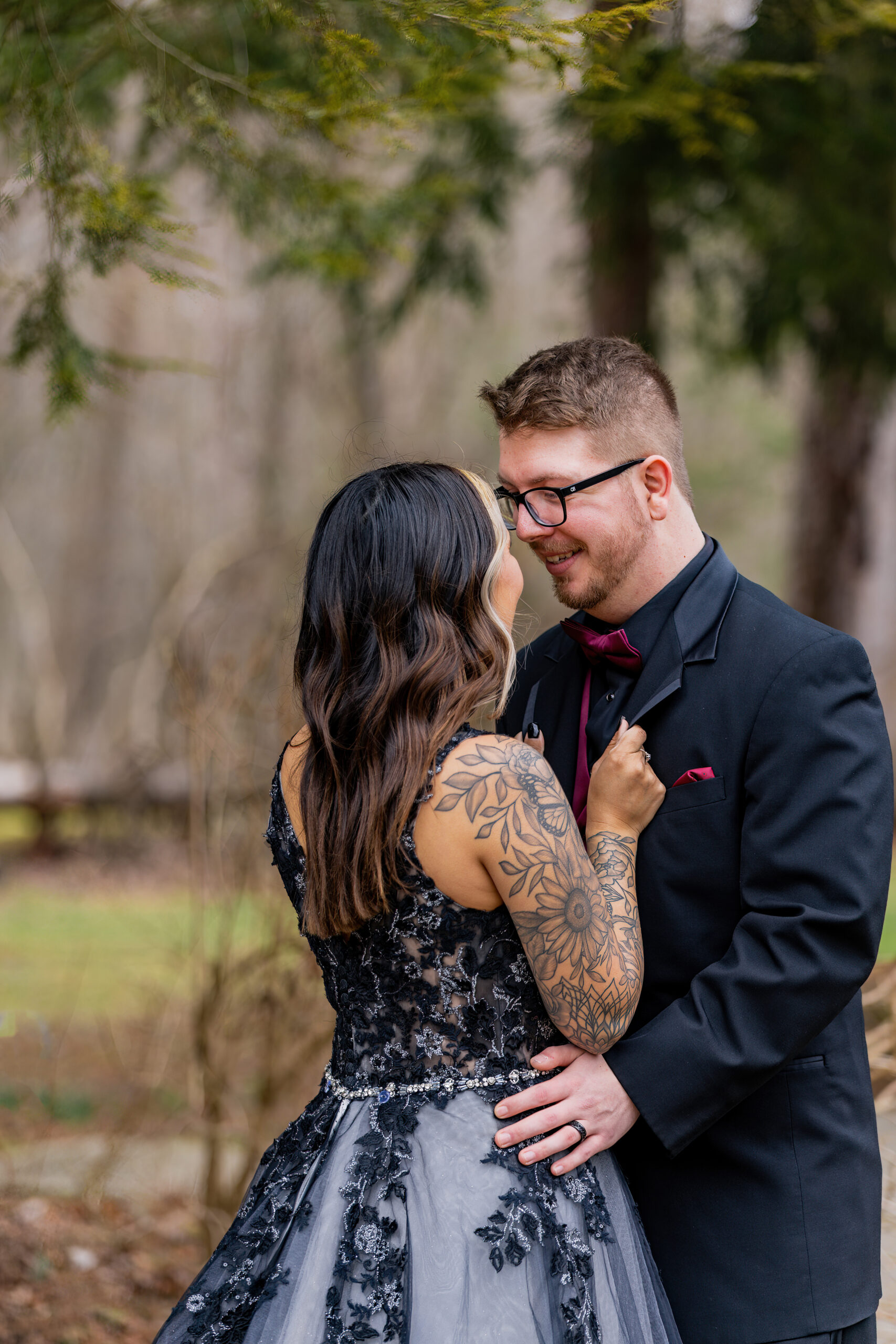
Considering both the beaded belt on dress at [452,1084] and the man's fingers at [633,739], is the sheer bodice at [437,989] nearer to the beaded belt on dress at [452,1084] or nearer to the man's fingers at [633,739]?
the beaded belt on dress at [452,1084]

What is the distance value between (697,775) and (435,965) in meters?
0.59

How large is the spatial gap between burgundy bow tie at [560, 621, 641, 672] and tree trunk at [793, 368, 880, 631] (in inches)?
282

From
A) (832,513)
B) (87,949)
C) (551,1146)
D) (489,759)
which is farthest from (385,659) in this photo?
(832,513)

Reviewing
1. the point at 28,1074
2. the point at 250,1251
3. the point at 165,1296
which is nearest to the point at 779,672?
the point at 250,1251

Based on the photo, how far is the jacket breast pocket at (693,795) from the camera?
82.0 inches

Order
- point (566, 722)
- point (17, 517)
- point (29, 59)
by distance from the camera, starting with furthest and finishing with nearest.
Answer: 1. point (17, 517)
2. point (29, 59)
3. point (566, 722)

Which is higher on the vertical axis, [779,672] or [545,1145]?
[779,672]

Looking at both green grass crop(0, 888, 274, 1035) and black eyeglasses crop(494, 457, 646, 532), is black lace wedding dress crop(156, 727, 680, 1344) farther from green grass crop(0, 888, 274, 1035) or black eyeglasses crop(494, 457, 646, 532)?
green grass crop(0, 888, 274, 1035)

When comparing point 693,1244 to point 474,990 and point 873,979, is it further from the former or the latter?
point 873,979

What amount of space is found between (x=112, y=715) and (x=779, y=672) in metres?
14.0

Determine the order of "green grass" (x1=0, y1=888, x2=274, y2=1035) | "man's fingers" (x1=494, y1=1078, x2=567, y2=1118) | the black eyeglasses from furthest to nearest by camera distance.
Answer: "green grass" (x1=0, y1=888, x2=274, y2=1035) < the black eyeglasses < "man's fingers" (x1=494, y1=1078, x2=567, y2=1118)

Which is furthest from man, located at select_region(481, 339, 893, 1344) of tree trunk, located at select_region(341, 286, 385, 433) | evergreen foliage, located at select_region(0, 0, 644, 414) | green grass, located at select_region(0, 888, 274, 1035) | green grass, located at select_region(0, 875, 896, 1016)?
tree trunk, located at select_region(341, 286, 385, 433)

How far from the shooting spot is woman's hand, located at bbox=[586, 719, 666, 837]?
2098mm

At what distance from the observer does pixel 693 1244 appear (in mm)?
2051
